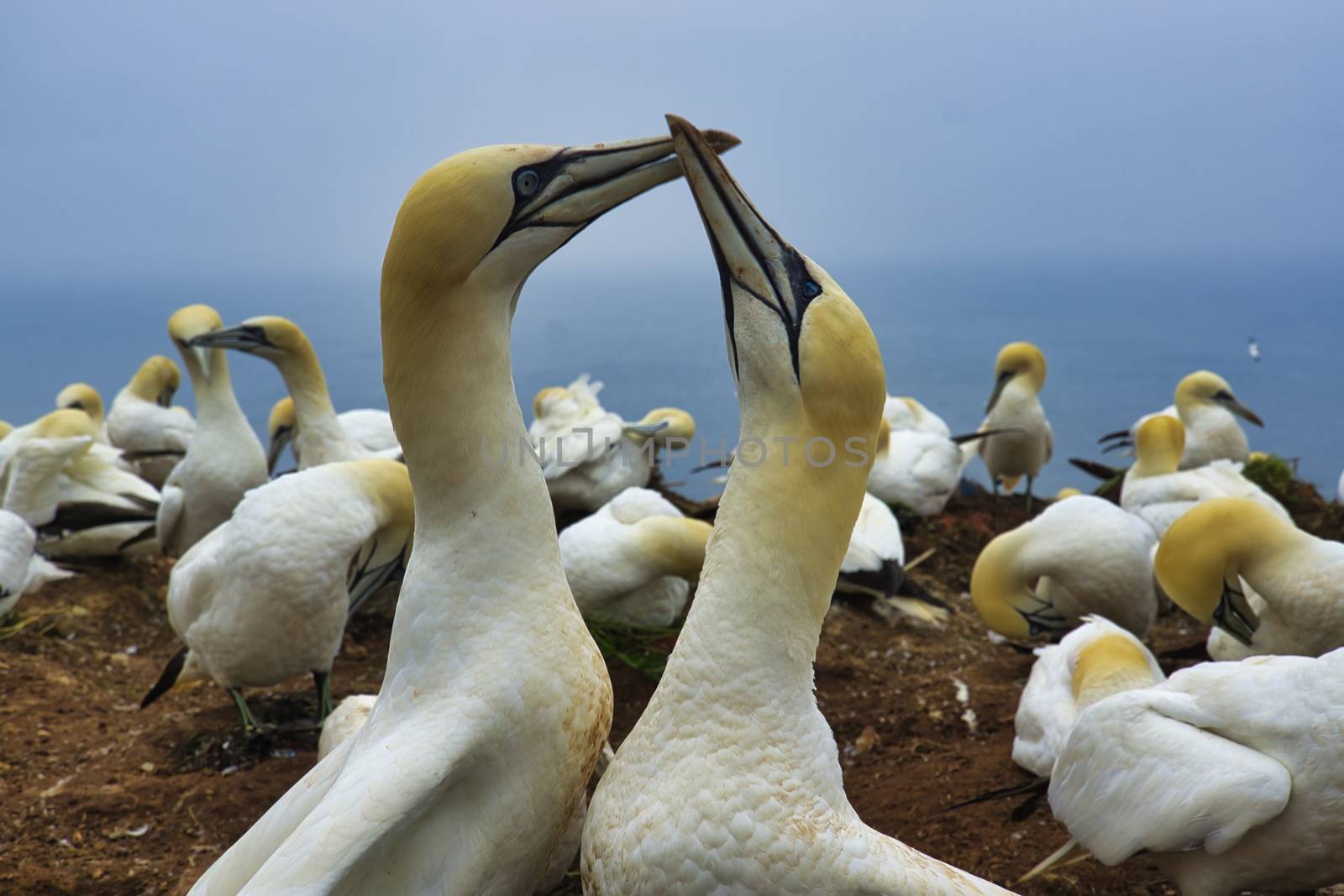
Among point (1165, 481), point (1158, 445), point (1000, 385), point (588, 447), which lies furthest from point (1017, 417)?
point (588, 447)

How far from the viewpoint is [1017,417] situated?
8.59 m

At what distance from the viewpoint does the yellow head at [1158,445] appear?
255 inches

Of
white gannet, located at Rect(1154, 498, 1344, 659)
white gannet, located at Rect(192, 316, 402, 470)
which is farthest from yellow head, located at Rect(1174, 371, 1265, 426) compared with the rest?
white gannet, located at Rect(192, 316, 402, 470)

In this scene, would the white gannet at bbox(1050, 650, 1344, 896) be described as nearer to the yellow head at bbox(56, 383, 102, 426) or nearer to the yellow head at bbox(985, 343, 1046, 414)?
the yellow head at bbox(985, 343, 1046, 414)

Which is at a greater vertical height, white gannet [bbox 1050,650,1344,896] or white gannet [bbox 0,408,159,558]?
white gannet [bbox 1050,650,1344,896]

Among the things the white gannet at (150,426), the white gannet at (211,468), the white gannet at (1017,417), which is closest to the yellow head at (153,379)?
the white gannet at (150,426)

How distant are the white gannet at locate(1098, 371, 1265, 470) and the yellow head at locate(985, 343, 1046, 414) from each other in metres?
0.82

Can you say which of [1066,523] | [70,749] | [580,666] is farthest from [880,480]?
[580,666]

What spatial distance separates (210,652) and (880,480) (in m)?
4.26

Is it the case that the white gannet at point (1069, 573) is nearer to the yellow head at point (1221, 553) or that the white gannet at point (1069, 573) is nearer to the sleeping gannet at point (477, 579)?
the yellow head at point (1221, 553)

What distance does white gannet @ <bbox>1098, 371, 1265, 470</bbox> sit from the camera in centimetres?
817

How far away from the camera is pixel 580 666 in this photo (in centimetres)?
208

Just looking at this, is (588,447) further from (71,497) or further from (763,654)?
(763,654)

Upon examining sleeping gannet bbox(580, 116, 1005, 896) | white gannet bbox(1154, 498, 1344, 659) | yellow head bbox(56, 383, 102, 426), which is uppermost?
sleeping gannet bbox(580, 116, 1005, 896)
